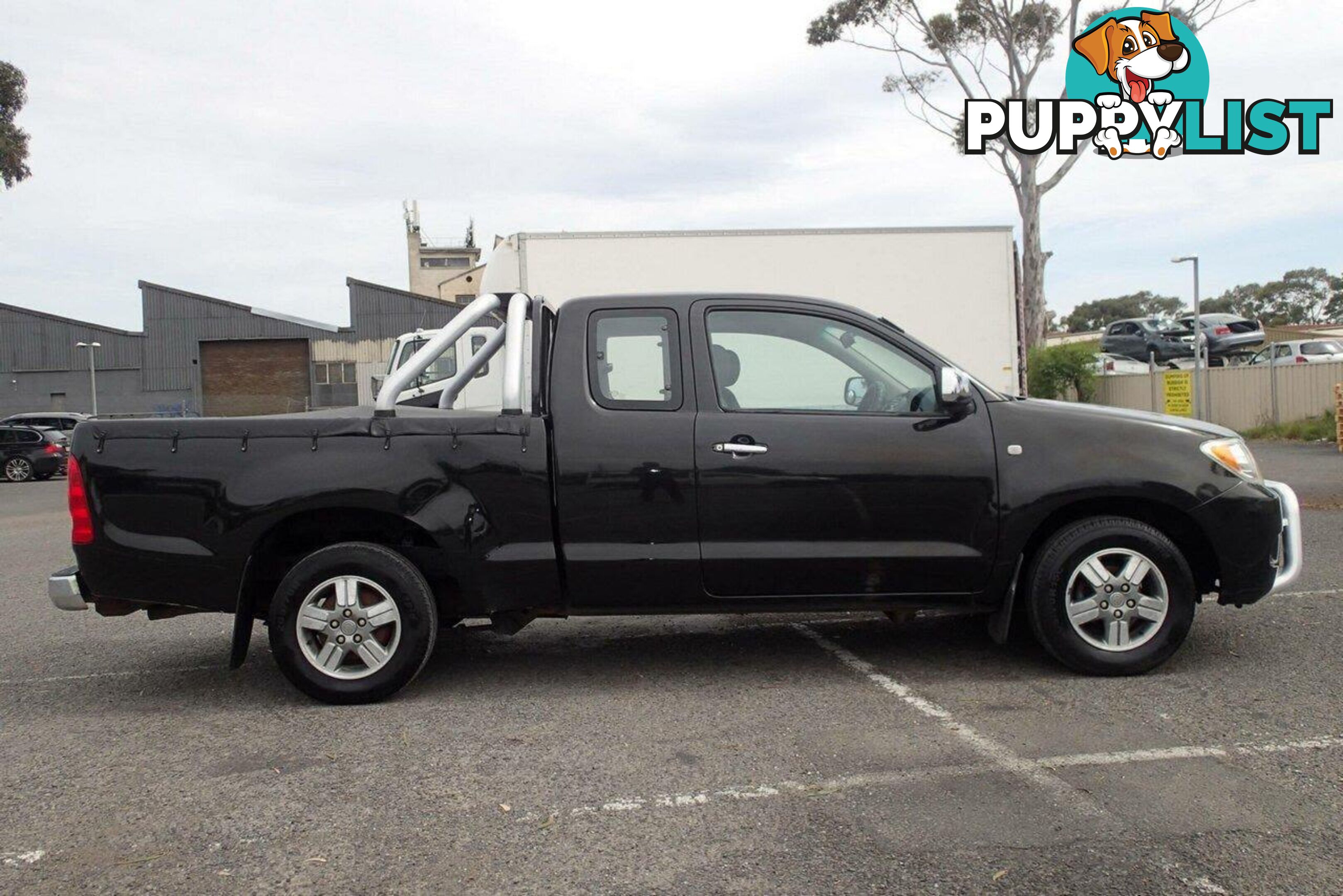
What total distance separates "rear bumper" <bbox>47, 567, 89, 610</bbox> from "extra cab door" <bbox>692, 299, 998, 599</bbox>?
2773mm

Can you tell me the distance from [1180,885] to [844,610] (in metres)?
2.19

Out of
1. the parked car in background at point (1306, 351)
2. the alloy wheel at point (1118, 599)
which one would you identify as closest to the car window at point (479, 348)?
the alloy wheel at point (1118, 599)

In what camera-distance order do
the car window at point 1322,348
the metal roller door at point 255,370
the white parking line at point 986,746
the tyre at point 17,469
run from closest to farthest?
the white parking line at point 986,746 → the tyre at point 17,469 → the car window at point 1322,348 → the metal roller door at point 255,370

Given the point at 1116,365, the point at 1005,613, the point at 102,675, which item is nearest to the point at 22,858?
the point at 102,675

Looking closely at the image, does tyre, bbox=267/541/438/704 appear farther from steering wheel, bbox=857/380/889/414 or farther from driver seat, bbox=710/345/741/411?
steering wheel, bbox=857/380/889/414

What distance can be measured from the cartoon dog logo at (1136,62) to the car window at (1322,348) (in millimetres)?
7966

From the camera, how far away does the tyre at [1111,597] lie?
5062 millimetres

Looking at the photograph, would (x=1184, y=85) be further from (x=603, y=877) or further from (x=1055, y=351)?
(x=603, y=877)

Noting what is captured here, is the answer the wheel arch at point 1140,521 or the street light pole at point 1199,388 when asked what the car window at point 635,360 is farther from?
the street light pole at point 1199,388

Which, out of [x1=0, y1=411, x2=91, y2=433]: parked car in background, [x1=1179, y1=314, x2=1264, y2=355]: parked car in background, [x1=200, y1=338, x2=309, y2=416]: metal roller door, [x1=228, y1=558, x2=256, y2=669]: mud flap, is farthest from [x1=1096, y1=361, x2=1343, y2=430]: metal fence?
[x1=200, y1=338, x2=309, y2=416]: metal roller door

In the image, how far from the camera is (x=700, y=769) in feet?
13.5

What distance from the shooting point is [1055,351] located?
30.3 metres

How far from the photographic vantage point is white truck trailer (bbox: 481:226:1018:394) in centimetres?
1484

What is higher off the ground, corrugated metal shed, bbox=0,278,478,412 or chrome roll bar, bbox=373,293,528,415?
corrugated metal shed, bbox=0,278,478,412
